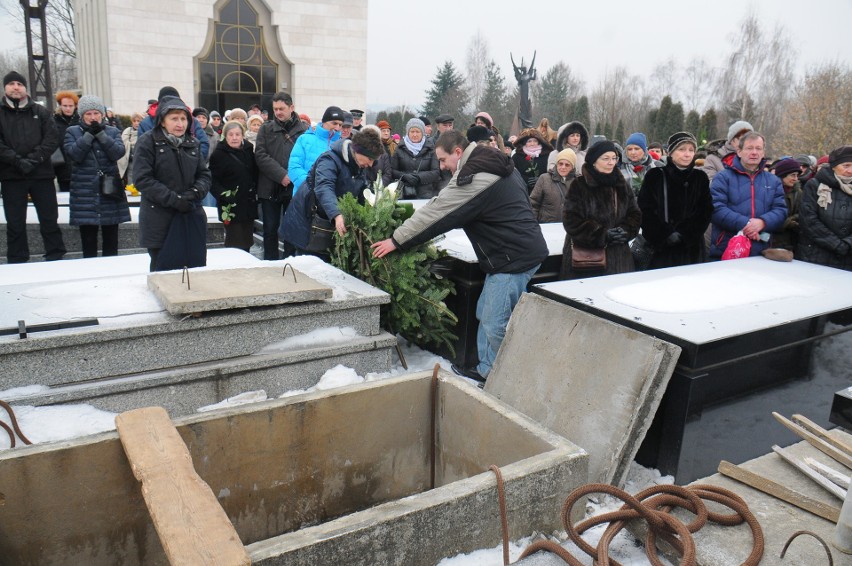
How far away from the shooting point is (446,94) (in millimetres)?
43406

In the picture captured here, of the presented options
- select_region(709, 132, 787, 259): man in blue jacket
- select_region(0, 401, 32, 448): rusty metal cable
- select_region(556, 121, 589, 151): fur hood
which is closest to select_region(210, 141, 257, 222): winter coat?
select_region(556, 121, 589, 151): fur hood

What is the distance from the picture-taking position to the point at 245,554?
1783 mm

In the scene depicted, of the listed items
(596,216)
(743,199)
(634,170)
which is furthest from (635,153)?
(596,216)

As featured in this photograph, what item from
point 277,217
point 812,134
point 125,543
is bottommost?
point 125,543

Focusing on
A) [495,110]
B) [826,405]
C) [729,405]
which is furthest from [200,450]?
[495,110]

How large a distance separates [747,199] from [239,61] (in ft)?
71.1

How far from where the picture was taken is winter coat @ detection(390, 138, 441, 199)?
29.4 feet

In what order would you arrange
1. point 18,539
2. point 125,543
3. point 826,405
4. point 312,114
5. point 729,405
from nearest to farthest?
1. point 18,539
2. point 125,543
3. point 729,405
4. point 826,405
5. point 312,114

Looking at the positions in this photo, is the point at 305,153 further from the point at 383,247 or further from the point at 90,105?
the point at 383,247

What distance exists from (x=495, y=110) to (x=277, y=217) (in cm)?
3918

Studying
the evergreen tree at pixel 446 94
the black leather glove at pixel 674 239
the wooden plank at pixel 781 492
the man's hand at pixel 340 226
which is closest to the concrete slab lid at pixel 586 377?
the wooden plank at pixel 781 492

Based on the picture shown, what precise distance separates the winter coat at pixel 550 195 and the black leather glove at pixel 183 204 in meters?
3.58

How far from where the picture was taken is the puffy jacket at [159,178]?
5320 mm

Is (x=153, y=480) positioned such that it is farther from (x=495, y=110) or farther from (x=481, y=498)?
(x=495, y=110)
